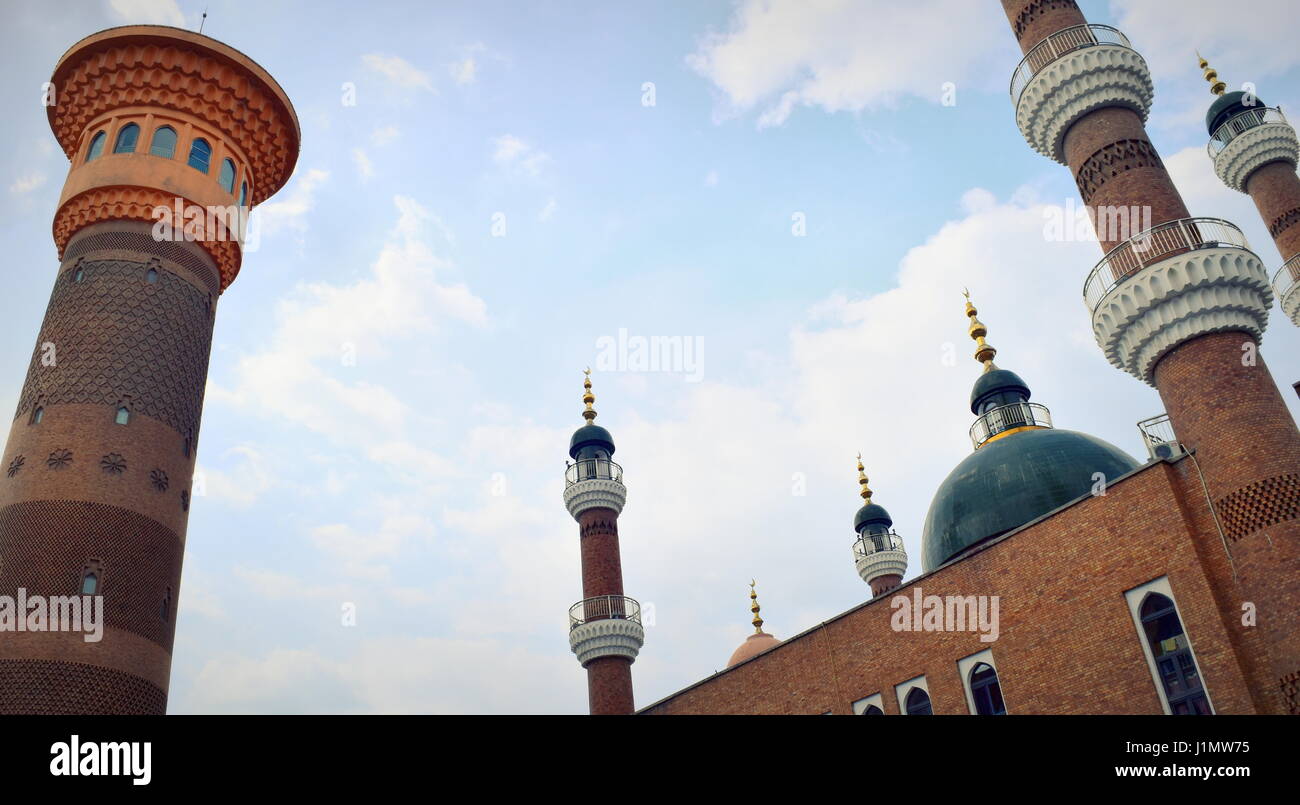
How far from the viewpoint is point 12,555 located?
50.0 feet

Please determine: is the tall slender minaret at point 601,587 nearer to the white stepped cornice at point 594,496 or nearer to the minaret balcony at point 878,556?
the white stepped cornice at point 594,496

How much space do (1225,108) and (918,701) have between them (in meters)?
18.9

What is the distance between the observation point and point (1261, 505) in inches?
473

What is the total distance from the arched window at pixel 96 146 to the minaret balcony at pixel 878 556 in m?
23.2

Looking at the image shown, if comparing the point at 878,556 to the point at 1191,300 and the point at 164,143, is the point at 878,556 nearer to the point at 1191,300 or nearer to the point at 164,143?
the point at 1191,300

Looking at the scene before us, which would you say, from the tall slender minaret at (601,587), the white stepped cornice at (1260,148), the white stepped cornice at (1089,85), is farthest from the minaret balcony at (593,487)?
the white stepped cornice at (1260,148)

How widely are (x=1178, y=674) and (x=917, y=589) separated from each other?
4.78 m

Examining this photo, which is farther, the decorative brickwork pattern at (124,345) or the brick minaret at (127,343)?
the decorative brickwork pattern at (124,345)

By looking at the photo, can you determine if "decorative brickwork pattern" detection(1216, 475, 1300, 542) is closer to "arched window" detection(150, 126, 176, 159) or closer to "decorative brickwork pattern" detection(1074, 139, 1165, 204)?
"decorative brickwork pattern" detection(1074, 139, 1165, 204)

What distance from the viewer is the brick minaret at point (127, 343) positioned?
15125 millimetres

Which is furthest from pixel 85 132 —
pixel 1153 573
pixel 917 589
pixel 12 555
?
pixel 1153 573
